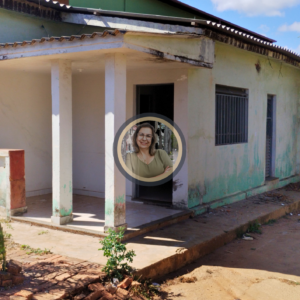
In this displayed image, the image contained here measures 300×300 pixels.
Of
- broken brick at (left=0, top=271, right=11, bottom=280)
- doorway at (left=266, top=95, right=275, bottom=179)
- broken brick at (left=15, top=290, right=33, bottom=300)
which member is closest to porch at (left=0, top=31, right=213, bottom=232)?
broken brick at (left=0, top=271, right=11, bottom=280)

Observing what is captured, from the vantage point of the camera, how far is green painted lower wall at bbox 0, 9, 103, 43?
7.48 metres

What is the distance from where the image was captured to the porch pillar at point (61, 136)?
19.7 ft

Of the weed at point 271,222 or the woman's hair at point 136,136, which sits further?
the weed at point 271,222

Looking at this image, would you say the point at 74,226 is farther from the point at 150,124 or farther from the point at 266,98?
the point at 266,98

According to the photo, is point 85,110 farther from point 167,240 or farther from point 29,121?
point 167,240

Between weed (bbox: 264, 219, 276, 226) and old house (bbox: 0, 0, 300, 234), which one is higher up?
old house (bbox: 0, 0, 300, 234)

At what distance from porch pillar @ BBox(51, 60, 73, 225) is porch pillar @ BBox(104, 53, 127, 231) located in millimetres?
879

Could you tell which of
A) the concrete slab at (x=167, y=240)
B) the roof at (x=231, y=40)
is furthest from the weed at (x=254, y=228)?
the roof at (x=231, y=40)

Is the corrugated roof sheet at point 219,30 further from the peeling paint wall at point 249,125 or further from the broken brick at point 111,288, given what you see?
the broken brick at point 111,288

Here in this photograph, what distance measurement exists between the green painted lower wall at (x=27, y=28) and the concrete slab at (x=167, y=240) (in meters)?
3.76

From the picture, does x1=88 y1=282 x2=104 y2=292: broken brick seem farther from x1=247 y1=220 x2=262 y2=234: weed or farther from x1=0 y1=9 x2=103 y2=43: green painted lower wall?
x1=0 y1=9 x2=103 y2=43: green painted lower wall

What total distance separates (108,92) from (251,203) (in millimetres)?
4702

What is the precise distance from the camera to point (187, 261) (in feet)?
17.9

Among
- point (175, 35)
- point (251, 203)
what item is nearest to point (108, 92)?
point (175, 35)
